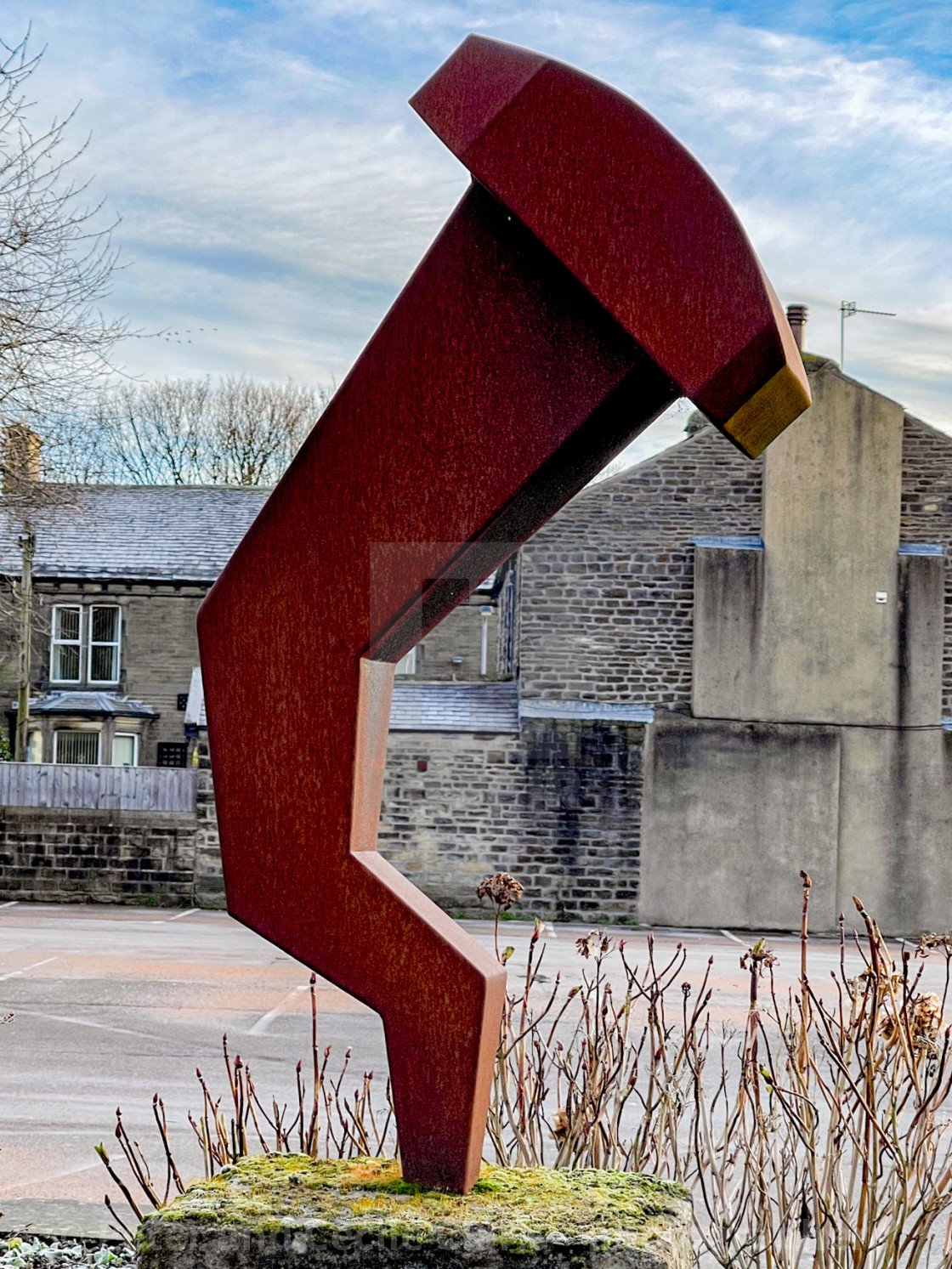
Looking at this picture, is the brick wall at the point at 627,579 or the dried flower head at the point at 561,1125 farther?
the brick wall at the point at 627,579

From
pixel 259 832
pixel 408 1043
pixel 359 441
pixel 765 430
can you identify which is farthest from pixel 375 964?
pixel 765 430

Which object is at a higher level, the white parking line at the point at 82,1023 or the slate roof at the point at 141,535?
the slate roof at the point at 141,535

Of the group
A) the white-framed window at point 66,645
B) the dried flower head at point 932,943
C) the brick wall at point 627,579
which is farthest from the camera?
the white-framed window at point 66,645

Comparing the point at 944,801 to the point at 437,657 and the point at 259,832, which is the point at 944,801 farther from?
the point at 259,832

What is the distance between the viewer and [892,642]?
19281 mm

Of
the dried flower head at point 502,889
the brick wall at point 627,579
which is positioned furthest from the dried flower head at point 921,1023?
the brick wall at point 627,579

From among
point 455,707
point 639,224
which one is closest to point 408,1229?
point 639,224

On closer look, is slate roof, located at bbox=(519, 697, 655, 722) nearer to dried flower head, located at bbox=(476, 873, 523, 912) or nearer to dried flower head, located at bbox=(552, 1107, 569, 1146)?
dried flower head, located at bbox=(476, 873, 523, 912)

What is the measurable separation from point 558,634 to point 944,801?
19.7 feet

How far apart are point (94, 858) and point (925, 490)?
13.3 m

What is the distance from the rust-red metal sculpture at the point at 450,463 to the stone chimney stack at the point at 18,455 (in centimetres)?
1250

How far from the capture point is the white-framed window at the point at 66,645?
26.5 metres

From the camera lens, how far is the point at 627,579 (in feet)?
64.4

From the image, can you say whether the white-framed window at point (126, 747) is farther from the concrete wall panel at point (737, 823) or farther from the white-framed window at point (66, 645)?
the concrete wall panel at point (737, 823)
